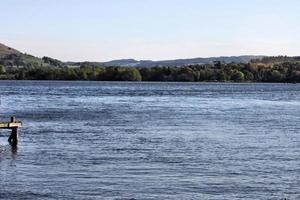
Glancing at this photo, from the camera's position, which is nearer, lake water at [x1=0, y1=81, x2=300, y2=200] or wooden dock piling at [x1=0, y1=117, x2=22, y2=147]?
lake water at [x1=0, y1=81, x2=300, y2=200]

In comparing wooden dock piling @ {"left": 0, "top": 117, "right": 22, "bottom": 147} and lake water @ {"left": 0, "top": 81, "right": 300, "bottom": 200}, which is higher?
wooden dock piling @ {"left": 0, "top": 117, "right": 22, "bottom": 147}

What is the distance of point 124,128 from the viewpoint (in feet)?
205

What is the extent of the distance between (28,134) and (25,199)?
2641cm

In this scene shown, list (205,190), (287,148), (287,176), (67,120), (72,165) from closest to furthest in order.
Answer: (205,190) → (287,176) → (72,165) → (287,148) → (67,120)

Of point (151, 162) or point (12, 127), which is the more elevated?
point (12, 127)

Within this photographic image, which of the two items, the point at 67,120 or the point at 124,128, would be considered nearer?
the point at 124,128

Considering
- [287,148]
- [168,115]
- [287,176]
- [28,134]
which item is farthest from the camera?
[168,115]

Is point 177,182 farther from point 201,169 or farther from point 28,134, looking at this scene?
point 28,134

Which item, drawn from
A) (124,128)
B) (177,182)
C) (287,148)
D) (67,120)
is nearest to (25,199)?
(177,182)

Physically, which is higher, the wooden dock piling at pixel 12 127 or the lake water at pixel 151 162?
the wooden dock piling at pixel 12 127

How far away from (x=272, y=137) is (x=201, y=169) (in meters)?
19.6

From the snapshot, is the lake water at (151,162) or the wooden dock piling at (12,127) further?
the wooden dock piling at (12,127)

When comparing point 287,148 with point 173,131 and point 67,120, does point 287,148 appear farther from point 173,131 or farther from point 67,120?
point 67,120

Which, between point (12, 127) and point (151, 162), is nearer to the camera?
point (151, 162)
